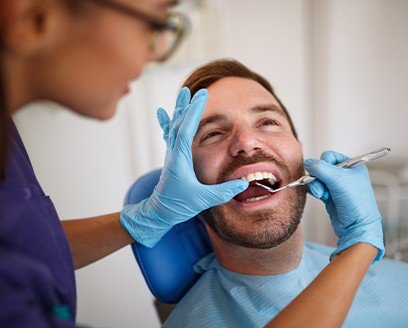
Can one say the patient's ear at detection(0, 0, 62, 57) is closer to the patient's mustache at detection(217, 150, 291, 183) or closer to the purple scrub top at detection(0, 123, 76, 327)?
the purple scrub top at detection(0, 123, 76, 327)

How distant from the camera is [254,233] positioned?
98 centimetres

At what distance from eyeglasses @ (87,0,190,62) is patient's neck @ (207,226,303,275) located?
2.27ft

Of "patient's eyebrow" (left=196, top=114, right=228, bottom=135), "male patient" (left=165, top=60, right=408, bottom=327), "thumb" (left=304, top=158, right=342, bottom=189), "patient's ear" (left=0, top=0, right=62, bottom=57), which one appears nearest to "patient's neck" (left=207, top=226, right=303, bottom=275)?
"male patient" (left=165, top=60, right=408, bottom=327)

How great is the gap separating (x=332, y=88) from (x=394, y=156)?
0.58 m

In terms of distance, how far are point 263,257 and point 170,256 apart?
1.05 ft

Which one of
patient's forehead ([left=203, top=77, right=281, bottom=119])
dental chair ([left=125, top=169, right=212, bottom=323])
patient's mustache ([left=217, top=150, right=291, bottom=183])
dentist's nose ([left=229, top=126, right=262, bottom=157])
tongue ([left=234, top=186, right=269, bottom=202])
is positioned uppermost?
patient's forehead ([left=203, top=77, right=281, bottom=119])

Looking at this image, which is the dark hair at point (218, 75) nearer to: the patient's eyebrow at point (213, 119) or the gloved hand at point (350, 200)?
the patient's eyebrow at point (213, 119)

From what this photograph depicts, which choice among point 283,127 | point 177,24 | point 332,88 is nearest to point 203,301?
point 283,127

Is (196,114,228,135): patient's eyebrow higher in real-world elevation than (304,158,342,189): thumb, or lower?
higher

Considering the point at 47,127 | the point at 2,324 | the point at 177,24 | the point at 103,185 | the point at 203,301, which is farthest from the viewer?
the point at 103,185

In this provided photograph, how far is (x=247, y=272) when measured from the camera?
111 cm

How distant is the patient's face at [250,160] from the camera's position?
990mm

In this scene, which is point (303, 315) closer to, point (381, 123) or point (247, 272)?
point (247, 272)

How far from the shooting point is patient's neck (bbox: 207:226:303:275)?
1.06m
